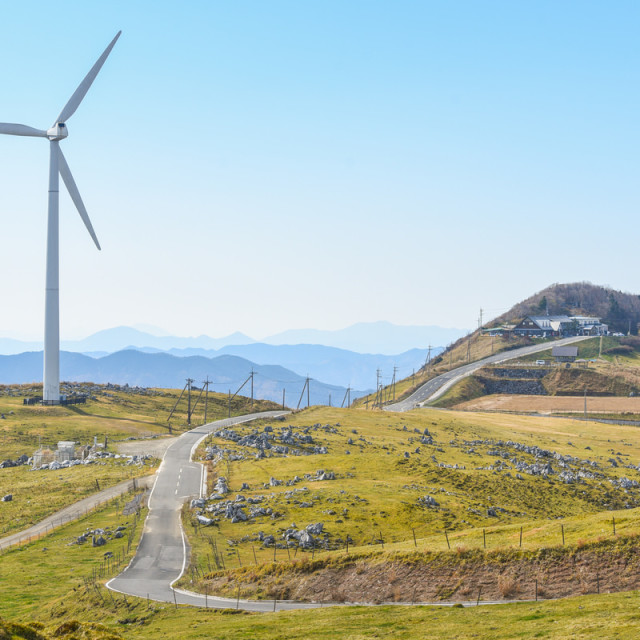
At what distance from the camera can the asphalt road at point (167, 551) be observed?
182 ft

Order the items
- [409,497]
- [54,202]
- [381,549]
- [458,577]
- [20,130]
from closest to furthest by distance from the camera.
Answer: [458,577] < [381,549] < [409,497] < [20,130] < [54,202]

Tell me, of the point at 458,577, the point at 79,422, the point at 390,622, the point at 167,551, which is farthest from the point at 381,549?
the point at 79,422

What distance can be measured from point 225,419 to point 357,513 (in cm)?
10495

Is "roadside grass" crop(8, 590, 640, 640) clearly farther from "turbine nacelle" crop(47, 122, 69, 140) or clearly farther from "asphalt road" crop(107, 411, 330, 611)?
"turbine nacelle" crop(47, 122, 69, 140)

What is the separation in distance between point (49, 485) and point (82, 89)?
293 feet

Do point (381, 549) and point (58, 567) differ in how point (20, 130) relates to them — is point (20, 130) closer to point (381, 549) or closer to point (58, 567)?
point (58, 567)

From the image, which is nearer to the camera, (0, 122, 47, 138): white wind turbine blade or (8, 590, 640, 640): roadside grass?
(8, 590, 640, 640): roadside grass

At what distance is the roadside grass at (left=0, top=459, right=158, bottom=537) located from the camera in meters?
91.8

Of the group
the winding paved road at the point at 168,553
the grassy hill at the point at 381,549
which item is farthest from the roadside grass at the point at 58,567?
the winding paved road at the point at 168,553

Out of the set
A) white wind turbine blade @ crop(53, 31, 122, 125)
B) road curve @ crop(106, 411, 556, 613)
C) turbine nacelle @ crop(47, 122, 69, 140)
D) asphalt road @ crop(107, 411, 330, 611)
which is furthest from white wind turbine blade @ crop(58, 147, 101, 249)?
road curve @ crop(106, 411, 556, 613)

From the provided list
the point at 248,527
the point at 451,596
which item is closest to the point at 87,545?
the point at 248,527

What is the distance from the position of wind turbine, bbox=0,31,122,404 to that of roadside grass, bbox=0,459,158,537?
1896 inches

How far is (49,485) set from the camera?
10831cm

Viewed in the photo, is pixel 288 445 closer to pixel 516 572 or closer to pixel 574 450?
pixel 574 450
